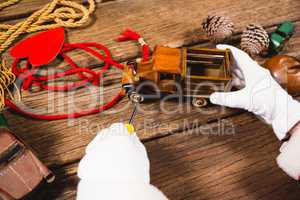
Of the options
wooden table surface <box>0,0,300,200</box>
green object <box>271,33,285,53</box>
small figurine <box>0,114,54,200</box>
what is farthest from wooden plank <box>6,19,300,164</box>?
green object <box>271,33,285,53</box>

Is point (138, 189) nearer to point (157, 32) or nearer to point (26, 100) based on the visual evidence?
point (26, 100)

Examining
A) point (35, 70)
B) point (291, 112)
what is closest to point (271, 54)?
point (291, 112)

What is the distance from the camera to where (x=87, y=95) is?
86 cm

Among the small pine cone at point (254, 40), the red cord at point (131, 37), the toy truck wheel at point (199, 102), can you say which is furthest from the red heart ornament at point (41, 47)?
the small pine cone at point (254, 40)

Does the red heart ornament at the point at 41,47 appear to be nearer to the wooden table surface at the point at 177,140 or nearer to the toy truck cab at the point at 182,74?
the wooden table surface at the point at 177,140

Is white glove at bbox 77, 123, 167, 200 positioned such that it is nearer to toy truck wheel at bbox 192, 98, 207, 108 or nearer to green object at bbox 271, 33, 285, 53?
toy truck wheel at bbox 192, 98, 207, 108

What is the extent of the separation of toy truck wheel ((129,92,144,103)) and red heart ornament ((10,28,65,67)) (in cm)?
25

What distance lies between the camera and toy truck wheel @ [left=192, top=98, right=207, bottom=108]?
2.68 feet

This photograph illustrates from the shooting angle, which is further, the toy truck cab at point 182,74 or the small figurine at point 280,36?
the small figurine at point 280,36

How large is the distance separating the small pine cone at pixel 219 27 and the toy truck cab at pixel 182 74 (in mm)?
111

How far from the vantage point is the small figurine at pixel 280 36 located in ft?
2.95

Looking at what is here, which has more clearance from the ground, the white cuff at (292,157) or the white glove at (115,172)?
the white glove at (115,172)

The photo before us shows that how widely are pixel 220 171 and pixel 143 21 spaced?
0.51 m

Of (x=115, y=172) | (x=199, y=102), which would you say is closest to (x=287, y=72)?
(x=199, y=102)
